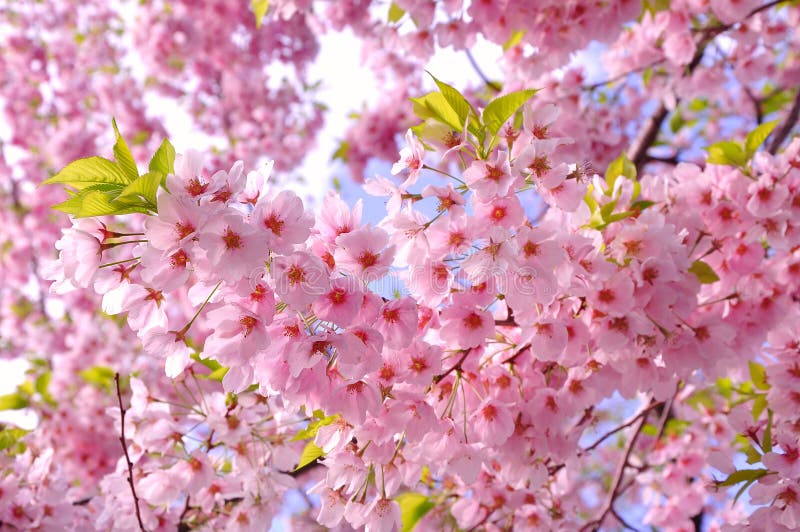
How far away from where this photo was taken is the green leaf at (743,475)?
1.73 metres

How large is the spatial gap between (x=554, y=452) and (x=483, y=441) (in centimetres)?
39

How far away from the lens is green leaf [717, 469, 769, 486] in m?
1.73

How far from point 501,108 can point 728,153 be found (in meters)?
1.10

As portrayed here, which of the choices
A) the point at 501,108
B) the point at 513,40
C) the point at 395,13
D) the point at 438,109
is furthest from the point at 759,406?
the point at 395,13

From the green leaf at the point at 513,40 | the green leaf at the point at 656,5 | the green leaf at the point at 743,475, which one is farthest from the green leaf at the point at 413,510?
the green leaf at the point at 656,5

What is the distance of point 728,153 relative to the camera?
2.15 meters

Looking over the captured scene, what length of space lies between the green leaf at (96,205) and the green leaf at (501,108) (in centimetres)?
87

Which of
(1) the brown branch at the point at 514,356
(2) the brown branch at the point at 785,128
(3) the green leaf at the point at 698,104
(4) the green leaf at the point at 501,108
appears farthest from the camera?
(3) the green leaf at the point at 698,104

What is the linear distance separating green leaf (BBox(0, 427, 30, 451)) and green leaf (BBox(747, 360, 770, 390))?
2933 millimetres

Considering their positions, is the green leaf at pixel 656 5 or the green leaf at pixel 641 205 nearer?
the green leaf at pixel 641 205

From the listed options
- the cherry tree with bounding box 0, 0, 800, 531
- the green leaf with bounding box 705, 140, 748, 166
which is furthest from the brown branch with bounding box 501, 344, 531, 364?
the green leaf with bounding box 705, 140, 748, 166

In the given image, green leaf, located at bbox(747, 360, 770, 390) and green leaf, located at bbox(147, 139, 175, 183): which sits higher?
green leaf, located at bbox(147, 139, 175, 183)

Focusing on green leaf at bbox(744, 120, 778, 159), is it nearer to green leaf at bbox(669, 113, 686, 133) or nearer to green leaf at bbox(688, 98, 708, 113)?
green leaf at bbox(669, 113, 686, 133)

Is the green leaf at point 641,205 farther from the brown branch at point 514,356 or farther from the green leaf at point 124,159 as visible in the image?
the green leaf at point 124,159
